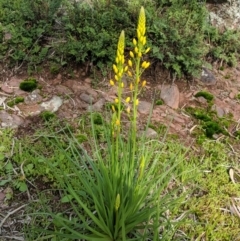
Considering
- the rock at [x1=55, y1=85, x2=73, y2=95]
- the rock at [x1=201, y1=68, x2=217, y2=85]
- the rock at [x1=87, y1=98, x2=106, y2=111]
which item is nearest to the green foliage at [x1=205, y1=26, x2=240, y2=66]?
the rock at [x1=201, y1=68, x2=217, y2=85]

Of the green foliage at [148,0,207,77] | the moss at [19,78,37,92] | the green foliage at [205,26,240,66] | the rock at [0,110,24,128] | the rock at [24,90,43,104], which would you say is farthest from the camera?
the green foliage at [205,26,240,66]

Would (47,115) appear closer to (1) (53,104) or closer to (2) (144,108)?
(1) (53,104)

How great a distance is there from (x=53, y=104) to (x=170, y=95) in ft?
3.30

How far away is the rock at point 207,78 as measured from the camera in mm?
3925

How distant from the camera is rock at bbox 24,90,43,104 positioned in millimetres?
3428

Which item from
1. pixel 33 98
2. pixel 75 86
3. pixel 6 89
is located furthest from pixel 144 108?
pixel 6 89

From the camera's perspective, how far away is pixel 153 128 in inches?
128

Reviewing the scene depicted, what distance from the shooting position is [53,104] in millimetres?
3404

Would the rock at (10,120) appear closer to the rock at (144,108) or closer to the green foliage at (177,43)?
the rock at (144,108)

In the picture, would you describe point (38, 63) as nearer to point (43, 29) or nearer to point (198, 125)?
point (43, 29)

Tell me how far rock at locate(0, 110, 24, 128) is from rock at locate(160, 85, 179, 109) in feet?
3.98

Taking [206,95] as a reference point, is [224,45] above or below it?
above

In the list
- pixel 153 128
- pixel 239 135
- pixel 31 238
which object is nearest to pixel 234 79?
pixel 239 135

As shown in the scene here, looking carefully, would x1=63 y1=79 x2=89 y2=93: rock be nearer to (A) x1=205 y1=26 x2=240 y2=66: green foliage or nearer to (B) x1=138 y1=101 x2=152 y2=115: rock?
(B) x1=138 y1=101 x2=152 y2=115: rock
